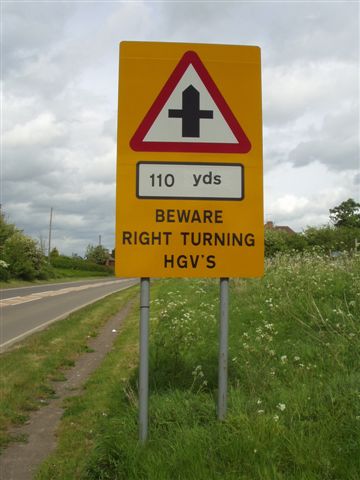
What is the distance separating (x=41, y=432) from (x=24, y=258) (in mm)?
40697

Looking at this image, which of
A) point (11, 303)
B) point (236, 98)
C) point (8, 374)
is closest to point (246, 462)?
point (236, 98)

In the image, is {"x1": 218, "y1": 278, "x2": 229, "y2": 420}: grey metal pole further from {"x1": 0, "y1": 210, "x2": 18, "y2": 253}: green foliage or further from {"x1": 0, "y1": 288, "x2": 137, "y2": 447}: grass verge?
{"x1": 0, "y1": 210, "x2": 18, "y2": 253}: green foliage

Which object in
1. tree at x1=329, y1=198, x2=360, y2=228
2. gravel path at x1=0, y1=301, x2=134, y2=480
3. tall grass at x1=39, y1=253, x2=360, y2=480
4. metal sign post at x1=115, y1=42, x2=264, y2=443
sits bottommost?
gravel path at x1=0, y1=301, x2=134, y2=480

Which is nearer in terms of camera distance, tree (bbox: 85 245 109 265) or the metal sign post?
the metal sign post

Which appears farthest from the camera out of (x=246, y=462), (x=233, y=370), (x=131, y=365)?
(x=131, y=365)

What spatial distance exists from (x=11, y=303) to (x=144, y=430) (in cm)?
1840

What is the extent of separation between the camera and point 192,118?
143 inches

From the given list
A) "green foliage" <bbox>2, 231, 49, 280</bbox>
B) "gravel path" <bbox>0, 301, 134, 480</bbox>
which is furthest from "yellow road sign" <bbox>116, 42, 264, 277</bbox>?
"green foliage" <bbox>2, 231, 49, 280</bbox>

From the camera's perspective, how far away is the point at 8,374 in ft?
24.6

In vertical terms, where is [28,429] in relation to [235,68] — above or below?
below

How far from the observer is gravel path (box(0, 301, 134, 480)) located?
4090 millimetres

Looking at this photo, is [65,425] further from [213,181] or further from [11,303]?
[11,303]

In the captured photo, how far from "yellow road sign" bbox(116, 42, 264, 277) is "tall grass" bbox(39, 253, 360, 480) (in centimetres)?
104

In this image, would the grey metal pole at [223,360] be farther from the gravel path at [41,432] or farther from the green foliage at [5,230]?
the green foliage at [5,230]
